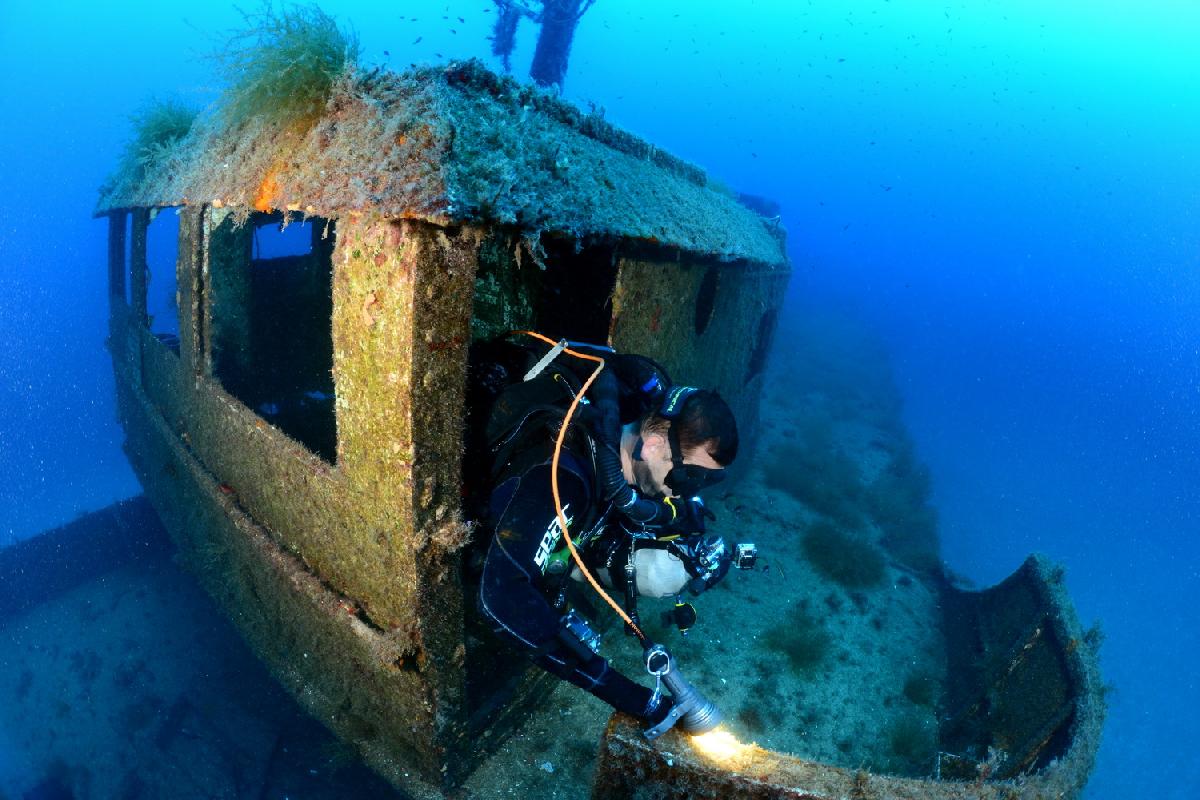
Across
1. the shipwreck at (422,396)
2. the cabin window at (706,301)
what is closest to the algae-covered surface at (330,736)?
the shipwreck at (422,396)

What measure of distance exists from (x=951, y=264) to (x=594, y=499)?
18206cm

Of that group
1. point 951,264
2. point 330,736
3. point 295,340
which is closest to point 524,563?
point 330,736

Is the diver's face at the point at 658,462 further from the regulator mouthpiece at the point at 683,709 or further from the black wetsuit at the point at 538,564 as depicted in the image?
the regulator mouthpiece at the point at 683,709

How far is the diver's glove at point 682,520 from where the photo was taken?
234 cm

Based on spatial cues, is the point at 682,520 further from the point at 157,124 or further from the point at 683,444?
the point at 157,124

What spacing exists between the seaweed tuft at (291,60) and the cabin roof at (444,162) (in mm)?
111

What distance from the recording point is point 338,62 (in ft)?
7.71

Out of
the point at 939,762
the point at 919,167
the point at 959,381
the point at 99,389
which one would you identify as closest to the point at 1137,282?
the point at 919,167

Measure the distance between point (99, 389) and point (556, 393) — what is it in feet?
187

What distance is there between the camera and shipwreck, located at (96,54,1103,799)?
1.98 meters

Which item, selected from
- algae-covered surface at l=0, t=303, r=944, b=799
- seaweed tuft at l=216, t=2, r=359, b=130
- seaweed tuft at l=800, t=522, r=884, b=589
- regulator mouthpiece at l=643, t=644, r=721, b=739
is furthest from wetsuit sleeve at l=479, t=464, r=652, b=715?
seaweed tuft at l=800, t=522, r=884, b=589

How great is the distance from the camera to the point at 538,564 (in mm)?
1994

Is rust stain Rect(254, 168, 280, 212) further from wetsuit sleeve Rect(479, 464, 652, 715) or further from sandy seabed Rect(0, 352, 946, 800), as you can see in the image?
sandy seabed Rect(0, 352, 946, 800)

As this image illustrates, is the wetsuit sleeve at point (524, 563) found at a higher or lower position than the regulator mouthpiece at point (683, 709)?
higher
